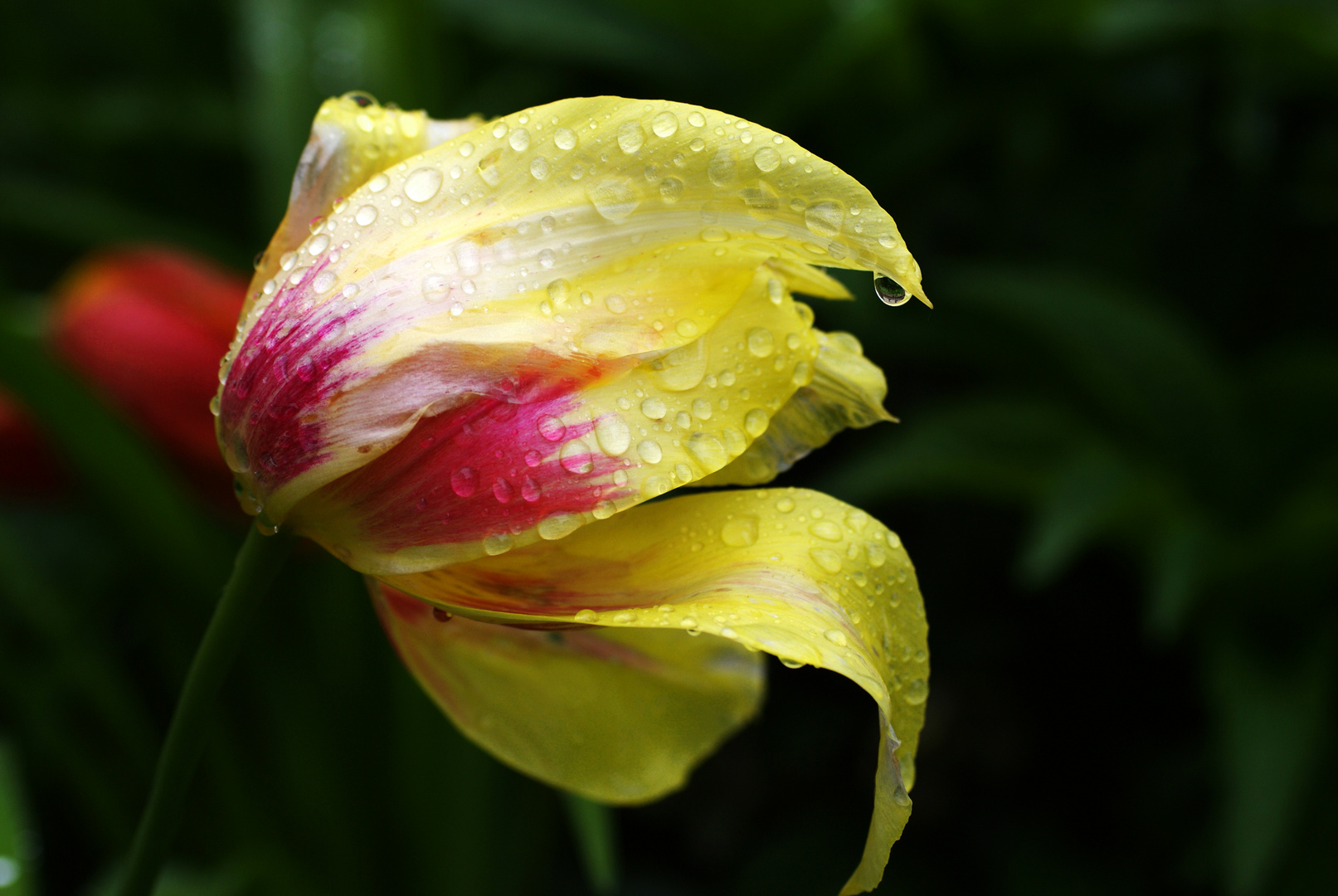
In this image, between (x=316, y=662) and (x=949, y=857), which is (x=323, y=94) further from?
(x=949, y=857)

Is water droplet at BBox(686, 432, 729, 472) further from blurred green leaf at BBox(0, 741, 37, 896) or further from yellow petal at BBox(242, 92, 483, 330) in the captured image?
blurred green leaf at BBox(0, 741, 37, 896)

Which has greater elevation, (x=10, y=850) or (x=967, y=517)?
(x=10, y=850)

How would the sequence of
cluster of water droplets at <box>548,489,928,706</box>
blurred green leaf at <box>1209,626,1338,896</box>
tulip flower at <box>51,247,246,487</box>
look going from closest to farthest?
cluster of water droplets at <box>548,489,928,706</box> < blurred green leaf at <box>1209,626,1338,896</box> < tulip flower at <box>51,247,246,487</box>

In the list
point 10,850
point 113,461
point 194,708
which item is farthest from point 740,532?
point 113,461

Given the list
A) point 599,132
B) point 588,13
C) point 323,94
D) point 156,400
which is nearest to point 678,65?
point 588,13

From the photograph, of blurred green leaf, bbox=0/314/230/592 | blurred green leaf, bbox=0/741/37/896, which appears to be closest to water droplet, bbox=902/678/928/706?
blurred green leaf, bbox=0/741/37/896

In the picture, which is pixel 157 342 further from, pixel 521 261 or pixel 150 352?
pixel 521 261
